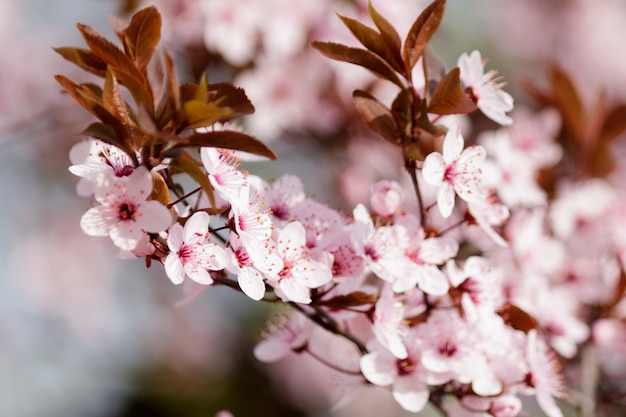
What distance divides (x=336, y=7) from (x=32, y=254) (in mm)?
1864

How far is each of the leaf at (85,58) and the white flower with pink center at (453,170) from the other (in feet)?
1.21

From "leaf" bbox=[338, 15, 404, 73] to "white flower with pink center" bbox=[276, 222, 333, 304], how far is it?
224mm

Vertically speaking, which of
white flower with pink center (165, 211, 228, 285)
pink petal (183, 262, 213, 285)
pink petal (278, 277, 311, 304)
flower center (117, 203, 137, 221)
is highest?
flower center (117, 203, 137, 221)

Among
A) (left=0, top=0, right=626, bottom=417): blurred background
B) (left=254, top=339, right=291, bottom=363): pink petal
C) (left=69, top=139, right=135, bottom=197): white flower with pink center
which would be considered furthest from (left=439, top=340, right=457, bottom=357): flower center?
(left=0, top=0, right=626, bottom=417): blurred background

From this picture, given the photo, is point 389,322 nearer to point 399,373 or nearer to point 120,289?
point 399,373

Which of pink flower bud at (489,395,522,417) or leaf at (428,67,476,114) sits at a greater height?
leaf at (428,67,476,114)

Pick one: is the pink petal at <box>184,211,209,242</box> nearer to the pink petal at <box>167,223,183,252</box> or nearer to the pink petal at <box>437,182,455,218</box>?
the pink petal at <box>167,223,183,252</box>

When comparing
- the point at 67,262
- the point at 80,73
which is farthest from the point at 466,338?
the point at 67,262

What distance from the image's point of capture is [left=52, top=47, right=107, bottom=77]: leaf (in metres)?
0.80

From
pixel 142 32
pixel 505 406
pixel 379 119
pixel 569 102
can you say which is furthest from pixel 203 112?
pixel 569 102

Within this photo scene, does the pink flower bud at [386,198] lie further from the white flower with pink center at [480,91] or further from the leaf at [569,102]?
the leaf at [569,102]

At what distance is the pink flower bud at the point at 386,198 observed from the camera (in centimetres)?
90

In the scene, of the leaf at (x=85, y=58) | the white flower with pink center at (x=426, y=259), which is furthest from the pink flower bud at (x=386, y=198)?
the leaf at (x=85, y=58)

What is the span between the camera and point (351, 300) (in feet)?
2.83
